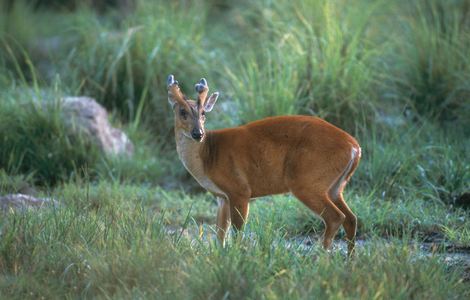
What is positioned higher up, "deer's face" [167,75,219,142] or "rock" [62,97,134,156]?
"deer's face" [167,75,219,142]

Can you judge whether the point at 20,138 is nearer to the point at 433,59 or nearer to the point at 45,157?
the point at 45,157

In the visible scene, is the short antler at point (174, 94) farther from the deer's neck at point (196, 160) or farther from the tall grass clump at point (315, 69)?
the tall grass clump at point (315, 69)

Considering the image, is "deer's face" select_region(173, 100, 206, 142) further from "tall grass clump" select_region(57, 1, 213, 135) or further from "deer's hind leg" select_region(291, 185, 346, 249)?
"tall grass clump" select_region(57, 1, 213, 135)

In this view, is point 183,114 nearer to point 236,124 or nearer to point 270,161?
point 270,161

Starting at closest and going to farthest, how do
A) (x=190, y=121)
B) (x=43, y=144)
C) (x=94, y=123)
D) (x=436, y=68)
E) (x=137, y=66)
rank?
(x=190, y=121) → (x=43, y=144) → (x=94, y=123) → (x=436, y=68) → (x=137, y=66)

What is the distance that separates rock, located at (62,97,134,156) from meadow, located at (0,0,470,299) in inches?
6.9

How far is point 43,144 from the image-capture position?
10195mm

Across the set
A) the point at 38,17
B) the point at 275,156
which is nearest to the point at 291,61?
the point at 275,156

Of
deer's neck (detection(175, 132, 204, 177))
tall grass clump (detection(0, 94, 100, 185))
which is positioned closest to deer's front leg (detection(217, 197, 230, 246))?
deer's neck (detection(175, 132, 204, 177))

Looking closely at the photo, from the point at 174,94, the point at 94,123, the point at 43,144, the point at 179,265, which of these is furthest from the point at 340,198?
the point at 43,144

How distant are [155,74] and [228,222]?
4702 millimetres

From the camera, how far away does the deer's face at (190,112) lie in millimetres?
7051

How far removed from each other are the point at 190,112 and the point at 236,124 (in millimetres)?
3107

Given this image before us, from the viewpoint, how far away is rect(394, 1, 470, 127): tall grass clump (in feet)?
34.1
